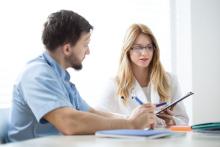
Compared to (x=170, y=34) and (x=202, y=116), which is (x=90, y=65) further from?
(x=202, y=116)

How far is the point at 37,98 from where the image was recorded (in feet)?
5.11

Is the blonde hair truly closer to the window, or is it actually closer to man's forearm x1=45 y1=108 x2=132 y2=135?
the window

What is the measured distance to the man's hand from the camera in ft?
5.33

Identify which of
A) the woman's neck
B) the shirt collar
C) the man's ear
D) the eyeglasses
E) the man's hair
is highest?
the man's hair

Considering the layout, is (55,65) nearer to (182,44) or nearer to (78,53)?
(78,53)

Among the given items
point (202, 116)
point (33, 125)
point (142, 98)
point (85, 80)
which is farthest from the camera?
point (202, 116)

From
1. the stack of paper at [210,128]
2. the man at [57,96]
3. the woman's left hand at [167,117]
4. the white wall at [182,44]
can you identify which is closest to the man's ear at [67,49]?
the man at [57,96]

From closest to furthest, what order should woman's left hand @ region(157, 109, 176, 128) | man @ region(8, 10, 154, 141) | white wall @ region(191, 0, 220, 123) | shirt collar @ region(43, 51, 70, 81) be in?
man @ region(8, 10, 154, 141)
shirt collar @ region(43, 51, 70, 81)
woman's left hand @ region(157, 109, 176, 128)
white wall @ region(191, 0, 220, 123)

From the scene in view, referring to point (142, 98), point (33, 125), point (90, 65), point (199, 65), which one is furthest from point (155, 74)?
point (33, 125)

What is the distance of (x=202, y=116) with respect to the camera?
3.28 m

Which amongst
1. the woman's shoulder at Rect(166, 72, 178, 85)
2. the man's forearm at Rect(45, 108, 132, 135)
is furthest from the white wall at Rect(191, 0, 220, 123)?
the man's forearm at Rect(45, 108, 132, 135)

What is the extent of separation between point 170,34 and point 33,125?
6.66ft

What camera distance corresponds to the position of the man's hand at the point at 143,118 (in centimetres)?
163

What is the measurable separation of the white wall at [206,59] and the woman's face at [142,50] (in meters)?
0.81
